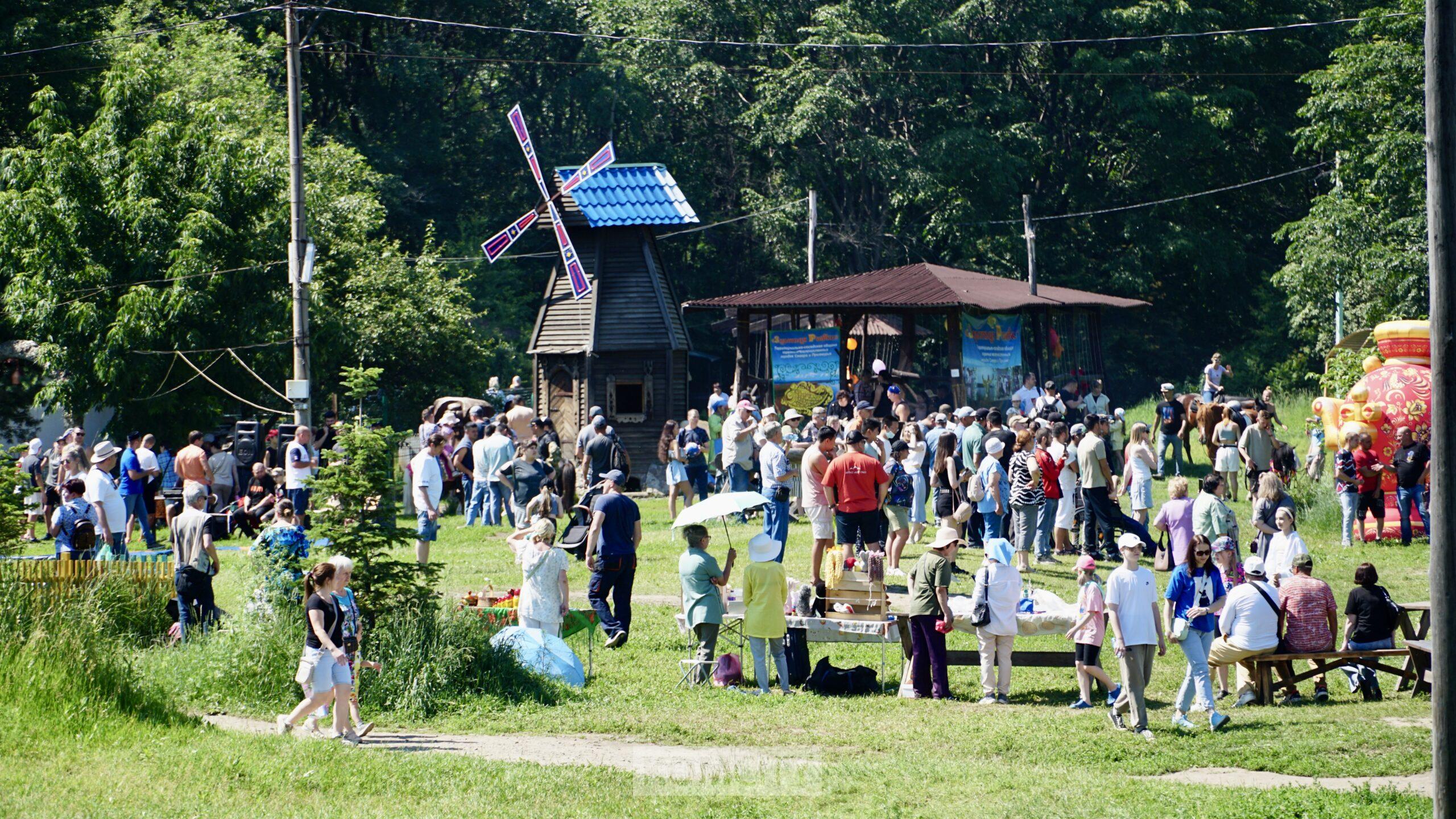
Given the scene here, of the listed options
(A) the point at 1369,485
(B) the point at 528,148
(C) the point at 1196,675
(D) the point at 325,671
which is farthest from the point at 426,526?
(B) the point at 528,148

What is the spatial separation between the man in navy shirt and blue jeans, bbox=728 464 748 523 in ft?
20.6

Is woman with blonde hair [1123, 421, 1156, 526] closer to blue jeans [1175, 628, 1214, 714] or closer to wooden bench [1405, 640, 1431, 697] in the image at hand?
wooden bench [1405, 640, 1431, 697]

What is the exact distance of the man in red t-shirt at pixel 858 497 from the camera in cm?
1680

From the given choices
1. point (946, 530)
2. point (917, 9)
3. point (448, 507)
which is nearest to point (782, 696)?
point (946, 530)

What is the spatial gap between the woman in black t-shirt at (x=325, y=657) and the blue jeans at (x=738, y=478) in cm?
1046

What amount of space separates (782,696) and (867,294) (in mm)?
18617

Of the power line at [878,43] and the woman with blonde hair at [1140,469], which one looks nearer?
the woman with blonde hair at [1140,469]

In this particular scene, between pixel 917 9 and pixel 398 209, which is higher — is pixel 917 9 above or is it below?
above

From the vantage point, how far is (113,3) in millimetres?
44438

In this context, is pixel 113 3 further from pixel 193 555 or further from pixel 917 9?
pixel 193 555

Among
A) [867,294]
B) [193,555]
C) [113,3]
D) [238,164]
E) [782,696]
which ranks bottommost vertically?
[782,696]

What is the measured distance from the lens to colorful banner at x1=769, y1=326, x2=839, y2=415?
31219 millimetres

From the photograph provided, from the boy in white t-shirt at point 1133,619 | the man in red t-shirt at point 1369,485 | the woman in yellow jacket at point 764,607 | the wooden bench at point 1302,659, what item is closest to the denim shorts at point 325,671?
the woman in yellow jacket at point 764,607

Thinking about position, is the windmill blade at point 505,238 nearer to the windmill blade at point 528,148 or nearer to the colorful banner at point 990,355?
the windmill blade at point 528,148
